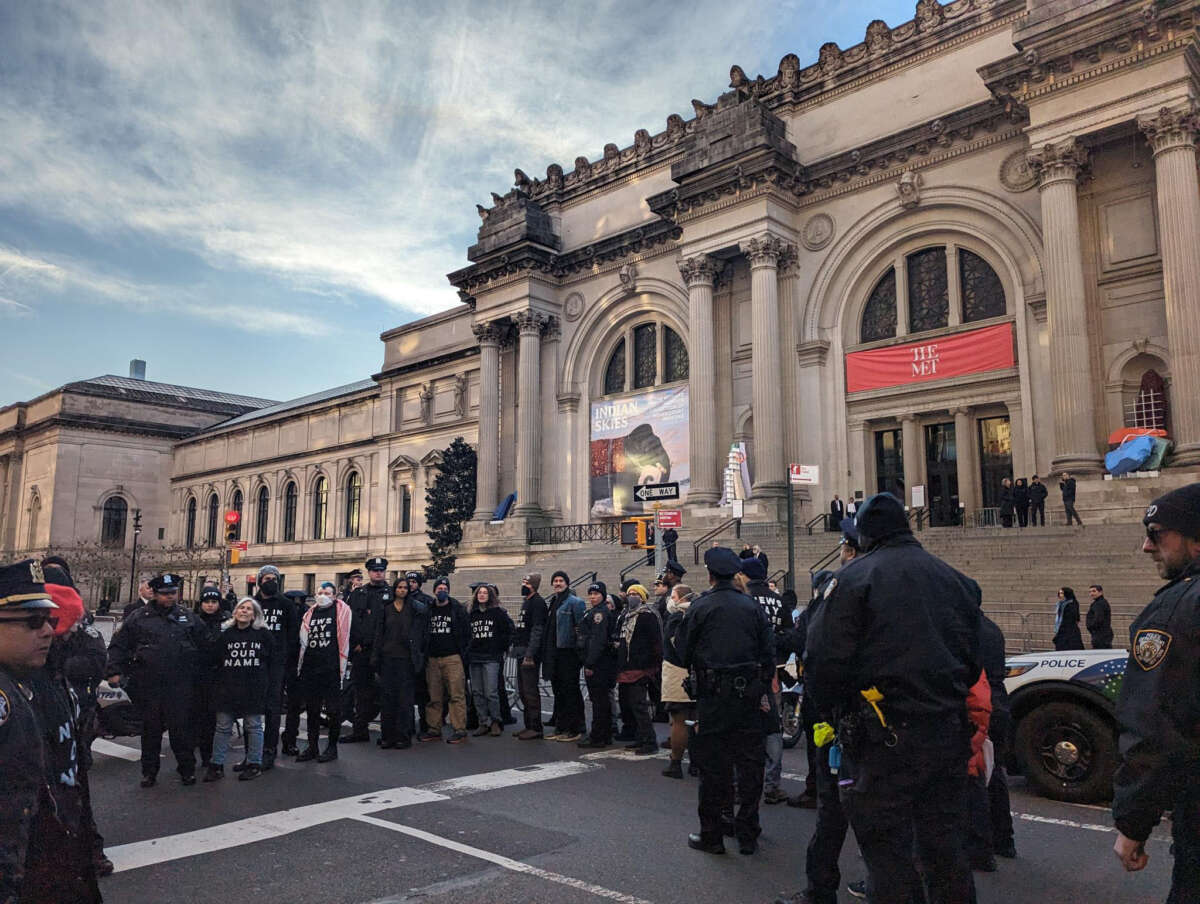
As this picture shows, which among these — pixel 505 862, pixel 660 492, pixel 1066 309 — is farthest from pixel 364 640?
pixel 1066 309

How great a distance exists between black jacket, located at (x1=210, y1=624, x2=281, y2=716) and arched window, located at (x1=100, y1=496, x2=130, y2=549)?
5954 cm

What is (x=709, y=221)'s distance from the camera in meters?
28.9

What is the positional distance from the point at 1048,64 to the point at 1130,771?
23.1 m

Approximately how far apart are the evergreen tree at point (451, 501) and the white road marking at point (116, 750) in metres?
25.3

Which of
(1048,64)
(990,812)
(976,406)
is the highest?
(1048,64)

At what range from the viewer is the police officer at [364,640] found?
1109 centimetres

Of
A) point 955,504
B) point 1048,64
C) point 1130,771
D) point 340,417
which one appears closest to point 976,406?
point 955,504

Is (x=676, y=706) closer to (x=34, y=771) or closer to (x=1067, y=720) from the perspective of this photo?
(x=1067, y=720)

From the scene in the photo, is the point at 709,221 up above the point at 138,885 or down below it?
above

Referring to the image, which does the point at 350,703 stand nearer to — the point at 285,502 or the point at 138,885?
the point at 138,885

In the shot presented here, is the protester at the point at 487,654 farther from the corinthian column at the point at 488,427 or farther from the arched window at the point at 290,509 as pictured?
the arched window at the point at 290,509

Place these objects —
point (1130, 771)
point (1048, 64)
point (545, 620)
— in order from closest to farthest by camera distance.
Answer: point (1130, 771) → point (545, 620) → point (1048, 64)

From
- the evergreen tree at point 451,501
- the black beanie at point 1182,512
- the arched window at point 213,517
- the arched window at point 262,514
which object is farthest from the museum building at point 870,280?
the arched window at point 213,517

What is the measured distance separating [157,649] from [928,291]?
75.6ft
